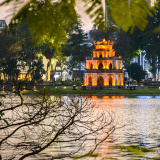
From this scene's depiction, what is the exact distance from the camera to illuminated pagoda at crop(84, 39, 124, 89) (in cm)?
6225

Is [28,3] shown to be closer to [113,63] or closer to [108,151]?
[108,151]

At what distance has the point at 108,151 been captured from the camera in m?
11.8

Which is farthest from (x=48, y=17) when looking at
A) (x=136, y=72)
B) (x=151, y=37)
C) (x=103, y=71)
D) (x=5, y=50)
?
(x=5, y=50)

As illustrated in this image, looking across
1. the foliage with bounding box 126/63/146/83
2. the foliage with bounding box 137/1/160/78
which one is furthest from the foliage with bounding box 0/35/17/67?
the foliage with bounding box 137/1/160/78

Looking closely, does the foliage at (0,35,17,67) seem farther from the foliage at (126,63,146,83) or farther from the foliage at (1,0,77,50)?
the foliage at (1,0,77,50)

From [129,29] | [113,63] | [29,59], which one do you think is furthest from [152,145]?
[29,59]

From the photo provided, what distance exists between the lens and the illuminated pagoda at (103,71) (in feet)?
204

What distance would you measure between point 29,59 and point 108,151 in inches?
3064

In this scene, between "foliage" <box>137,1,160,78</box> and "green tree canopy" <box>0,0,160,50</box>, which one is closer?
"green tree canopy" <box>0,0,160,50</box>

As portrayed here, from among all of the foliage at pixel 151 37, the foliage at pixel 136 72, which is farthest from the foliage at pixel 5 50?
the foliage at pixel 151 37

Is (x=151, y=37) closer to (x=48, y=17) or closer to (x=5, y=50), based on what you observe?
(x=48, y=17)

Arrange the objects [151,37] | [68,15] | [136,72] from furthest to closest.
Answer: [136,72]
[151,37]
[68,15]

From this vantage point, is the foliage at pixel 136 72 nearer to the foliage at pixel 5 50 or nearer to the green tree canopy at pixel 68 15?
the foliage at pixel 5 50

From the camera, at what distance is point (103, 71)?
62500 mm
